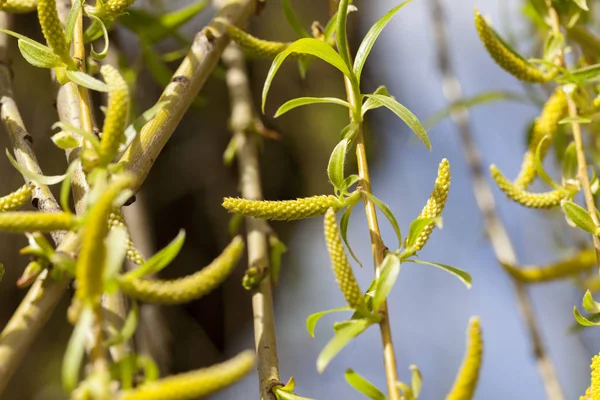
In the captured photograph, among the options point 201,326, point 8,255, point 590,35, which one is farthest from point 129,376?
point 201,326

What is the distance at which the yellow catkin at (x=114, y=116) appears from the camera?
41cm

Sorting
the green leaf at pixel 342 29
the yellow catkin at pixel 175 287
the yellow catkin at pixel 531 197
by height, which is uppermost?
the green leaf at pixel 342 29

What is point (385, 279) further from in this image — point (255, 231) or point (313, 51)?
point (255, 231)

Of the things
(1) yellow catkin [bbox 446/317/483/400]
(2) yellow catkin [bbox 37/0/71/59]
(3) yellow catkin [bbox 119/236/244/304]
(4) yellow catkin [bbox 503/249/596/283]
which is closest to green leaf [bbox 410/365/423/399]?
(1) yellow catkin [bbox 446/317/483/400]

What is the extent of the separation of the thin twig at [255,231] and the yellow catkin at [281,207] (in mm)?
157

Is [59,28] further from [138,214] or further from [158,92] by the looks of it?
[158,92]

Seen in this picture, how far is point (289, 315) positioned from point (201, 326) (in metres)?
0.19

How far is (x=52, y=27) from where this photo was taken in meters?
0.49

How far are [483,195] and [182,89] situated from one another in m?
0.61

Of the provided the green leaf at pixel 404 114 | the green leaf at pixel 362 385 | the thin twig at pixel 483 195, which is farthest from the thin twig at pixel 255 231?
the thin twig at pixel 483 195

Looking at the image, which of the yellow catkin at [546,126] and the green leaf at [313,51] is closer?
the green leaf at [313,51]

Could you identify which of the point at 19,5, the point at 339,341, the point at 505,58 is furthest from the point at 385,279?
the point at 19,5

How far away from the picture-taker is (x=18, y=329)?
396mm

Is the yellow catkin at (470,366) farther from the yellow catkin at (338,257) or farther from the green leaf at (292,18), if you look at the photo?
the green leaf at (292,18)
